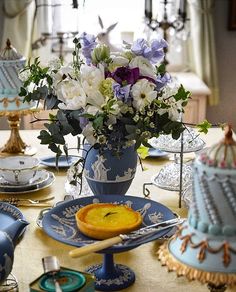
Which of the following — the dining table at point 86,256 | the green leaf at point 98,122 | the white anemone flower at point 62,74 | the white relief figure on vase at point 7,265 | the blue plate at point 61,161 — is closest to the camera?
the white relief figure on vase at point 7,265

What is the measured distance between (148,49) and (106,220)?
1.60ft

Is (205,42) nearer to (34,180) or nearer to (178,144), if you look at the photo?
(178,144)

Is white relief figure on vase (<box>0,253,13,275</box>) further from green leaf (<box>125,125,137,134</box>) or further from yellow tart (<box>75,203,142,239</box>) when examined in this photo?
green leaf (<box>125,125,137,134</box>)

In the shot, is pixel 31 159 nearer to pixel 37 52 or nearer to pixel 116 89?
pixel 116 89

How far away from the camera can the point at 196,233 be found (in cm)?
101

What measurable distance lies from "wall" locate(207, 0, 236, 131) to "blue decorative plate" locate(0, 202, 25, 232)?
8.81 feet

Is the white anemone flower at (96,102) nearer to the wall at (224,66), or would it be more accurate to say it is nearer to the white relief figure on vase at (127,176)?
the white relief figure on vase at (127,176)

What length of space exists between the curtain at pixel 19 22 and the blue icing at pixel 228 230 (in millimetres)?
3185

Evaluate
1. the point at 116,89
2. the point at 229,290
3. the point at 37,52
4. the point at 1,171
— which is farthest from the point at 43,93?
the point at 37,52

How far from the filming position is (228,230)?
3.21 feet

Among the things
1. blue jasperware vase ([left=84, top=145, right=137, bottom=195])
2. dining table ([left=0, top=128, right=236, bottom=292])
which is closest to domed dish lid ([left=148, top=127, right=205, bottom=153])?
dining table ([left=0, top=128, right=236, bottom=292])

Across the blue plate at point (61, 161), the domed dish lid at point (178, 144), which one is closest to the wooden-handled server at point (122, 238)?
the domed dish lid at point (178, 144)

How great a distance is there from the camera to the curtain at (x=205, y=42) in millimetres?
4000

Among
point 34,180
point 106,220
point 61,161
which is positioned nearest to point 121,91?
point 106,220
